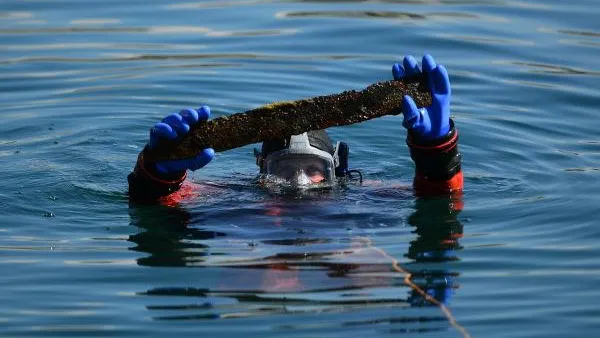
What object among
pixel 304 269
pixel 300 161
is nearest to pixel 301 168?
pixel 300 161

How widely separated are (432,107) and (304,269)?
128 cm

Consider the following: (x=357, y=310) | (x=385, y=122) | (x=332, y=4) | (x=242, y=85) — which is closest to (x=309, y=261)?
(x=357, y=310)

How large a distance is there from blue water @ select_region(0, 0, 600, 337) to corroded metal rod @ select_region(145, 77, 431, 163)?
21.6 inches

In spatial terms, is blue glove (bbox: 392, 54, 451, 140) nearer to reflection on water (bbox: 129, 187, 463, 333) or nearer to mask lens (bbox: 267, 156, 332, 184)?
reflection on water (bbox: 129, 187, 463, 333)

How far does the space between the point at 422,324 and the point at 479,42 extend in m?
6.71

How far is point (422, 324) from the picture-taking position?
6.07 metres

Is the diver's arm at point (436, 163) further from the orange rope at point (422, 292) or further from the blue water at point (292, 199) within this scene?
the orange rope at point (422, 292)

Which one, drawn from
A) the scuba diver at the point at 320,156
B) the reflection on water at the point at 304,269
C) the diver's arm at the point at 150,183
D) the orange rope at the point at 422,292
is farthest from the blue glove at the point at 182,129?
the orange rope at the point at 422,292

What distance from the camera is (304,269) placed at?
6.80 meters

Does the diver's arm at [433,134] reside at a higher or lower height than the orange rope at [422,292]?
higher

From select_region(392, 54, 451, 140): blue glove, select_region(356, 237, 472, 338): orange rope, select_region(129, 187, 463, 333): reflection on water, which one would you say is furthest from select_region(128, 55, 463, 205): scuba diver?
select_region(356, 237, 472, 338): orange rope

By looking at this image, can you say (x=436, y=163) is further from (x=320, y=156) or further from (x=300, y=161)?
(x=300, y=161)

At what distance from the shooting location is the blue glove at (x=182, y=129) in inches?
282

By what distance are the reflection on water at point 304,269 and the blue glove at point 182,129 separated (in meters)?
0.43
